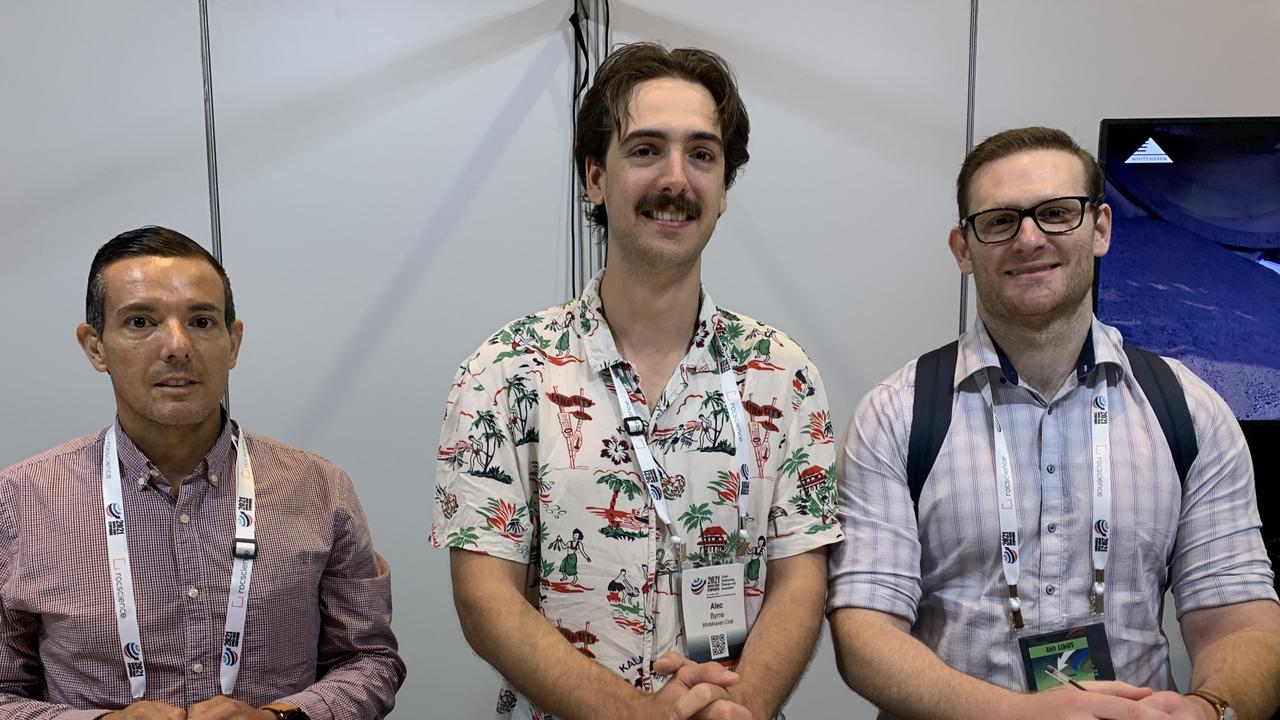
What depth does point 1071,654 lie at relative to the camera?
1771mm

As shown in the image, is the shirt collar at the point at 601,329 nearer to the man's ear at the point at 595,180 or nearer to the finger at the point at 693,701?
the man's ear at the point at 595,180

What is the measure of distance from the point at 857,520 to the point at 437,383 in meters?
1.71

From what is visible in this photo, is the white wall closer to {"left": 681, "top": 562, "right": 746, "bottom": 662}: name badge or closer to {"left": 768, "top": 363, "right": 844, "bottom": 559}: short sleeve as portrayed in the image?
{"left": 768, "top": 363, "right": 844, "bottom": 559}: short sleeve

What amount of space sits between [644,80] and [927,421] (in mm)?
853

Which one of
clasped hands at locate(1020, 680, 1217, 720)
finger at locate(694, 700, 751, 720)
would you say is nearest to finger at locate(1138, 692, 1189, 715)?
clasped hands at locate(1020, 680, 1217, 720)

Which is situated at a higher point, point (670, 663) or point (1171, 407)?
point (1171, 407)

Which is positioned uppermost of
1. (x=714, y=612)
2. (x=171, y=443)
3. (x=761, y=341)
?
(x=761, y=341)

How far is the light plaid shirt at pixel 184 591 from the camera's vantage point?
173 cm

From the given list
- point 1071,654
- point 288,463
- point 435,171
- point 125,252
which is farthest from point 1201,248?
point 125,252

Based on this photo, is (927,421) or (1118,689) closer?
(1118,689)

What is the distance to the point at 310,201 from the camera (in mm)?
2982

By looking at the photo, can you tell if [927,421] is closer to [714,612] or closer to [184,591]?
[714,612]

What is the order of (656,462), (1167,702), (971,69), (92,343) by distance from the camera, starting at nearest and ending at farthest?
(1167,702)
(656,462)
(92,343)
(971,69)

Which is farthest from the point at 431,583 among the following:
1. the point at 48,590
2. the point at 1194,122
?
the point at 1194,122
